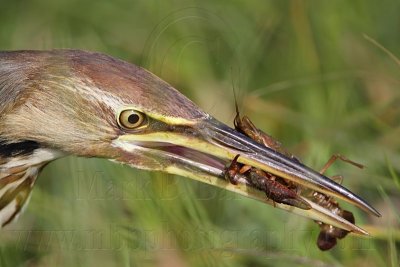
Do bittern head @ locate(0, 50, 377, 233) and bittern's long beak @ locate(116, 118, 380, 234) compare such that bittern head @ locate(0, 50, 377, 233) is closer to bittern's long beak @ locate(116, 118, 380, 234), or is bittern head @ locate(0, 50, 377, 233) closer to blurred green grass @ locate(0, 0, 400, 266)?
bittern's long beak @ locate(116, 118, 380, 234)

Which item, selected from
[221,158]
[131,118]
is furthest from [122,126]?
[221,158]

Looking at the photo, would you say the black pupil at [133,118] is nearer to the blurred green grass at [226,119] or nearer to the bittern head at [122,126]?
the bittern head at [122,126]

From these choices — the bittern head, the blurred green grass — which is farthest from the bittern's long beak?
the blurred green grass

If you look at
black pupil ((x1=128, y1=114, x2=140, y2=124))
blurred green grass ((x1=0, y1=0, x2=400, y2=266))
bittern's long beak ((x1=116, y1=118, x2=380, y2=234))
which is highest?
blurred green grass ((x1=0, y1=0, x2=400, y2=266))

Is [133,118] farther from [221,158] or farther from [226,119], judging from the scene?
[226,119]

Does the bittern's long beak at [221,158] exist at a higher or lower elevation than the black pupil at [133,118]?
lower

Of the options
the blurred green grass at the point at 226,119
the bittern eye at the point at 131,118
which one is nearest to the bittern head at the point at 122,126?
the bittern eye at the point at 131,118

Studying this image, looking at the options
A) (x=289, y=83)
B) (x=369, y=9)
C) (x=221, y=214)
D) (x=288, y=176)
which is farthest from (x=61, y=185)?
(x=369, y=9)
